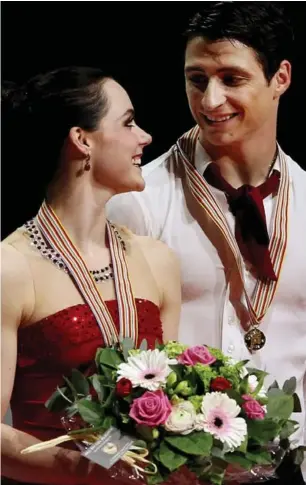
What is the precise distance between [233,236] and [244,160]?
0.24 metres

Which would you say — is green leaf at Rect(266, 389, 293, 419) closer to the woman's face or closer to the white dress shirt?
the white dress shirt

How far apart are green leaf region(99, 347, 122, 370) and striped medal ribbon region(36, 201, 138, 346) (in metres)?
0.07

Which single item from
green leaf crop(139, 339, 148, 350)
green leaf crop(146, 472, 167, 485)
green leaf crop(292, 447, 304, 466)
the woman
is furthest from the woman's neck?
green leaf crop(292, 447, 304, 466)

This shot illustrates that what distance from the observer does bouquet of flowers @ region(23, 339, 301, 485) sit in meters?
2.12

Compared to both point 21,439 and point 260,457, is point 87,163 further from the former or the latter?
point 260,457

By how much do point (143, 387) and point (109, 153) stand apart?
0.61 meters

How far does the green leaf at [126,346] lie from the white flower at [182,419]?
0.64ft

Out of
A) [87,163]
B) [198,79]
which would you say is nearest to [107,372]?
[87,163]

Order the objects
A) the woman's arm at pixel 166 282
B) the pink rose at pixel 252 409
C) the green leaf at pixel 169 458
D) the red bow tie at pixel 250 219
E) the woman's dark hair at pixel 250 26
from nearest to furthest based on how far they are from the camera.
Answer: the green leaf at pixel 169 458
the pink rose at pixel 252 409
the woman's arm at pixel 166 282
the woman's dark hair at pixel 250 26
the red bow tie at pixel 250 219

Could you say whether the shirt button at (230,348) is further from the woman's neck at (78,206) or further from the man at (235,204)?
the woman's neck at (78,206)

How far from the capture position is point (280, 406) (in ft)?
7.59

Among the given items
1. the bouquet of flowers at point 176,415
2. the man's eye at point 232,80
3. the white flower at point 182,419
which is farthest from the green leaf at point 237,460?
the man's eye at point 232,80

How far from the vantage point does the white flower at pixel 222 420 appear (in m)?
2.13

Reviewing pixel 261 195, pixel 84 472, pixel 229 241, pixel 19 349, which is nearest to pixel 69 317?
pixel 19 349
